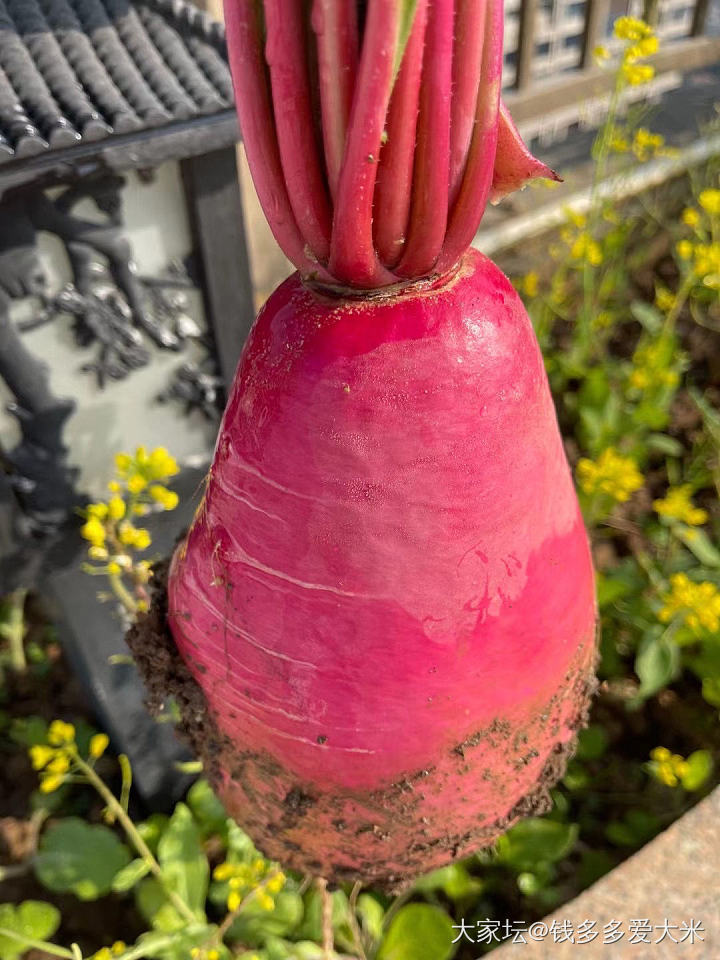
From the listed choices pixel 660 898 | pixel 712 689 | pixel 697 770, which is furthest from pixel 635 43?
pixel 660 898

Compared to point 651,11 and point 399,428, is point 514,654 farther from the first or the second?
point 651,11

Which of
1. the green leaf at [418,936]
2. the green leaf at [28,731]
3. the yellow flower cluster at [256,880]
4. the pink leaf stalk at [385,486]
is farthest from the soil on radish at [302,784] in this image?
the green leaf at [28,731]

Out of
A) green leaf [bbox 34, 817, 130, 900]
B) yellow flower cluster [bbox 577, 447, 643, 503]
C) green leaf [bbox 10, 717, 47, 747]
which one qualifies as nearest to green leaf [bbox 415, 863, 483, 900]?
green leaf [bbox 34, 817, 130, 900]

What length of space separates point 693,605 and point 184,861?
0.99 metres

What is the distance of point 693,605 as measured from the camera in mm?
1375

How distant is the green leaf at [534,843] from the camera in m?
1.42

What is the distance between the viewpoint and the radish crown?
1.66ft

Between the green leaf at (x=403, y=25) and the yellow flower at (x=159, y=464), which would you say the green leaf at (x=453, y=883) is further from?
the green leaf at (x=403, y=25)

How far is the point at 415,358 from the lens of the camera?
62 centimetres

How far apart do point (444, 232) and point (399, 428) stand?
0.51 ft

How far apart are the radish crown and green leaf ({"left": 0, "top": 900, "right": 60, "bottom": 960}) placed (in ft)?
3.51

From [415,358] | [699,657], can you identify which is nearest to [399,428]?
[415,358]

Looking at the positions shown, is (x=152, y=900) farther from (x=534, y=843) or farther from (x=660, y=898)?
(x=660, y=898)

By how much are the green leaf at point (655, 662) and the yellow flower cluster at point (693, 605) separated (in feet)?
0.15
